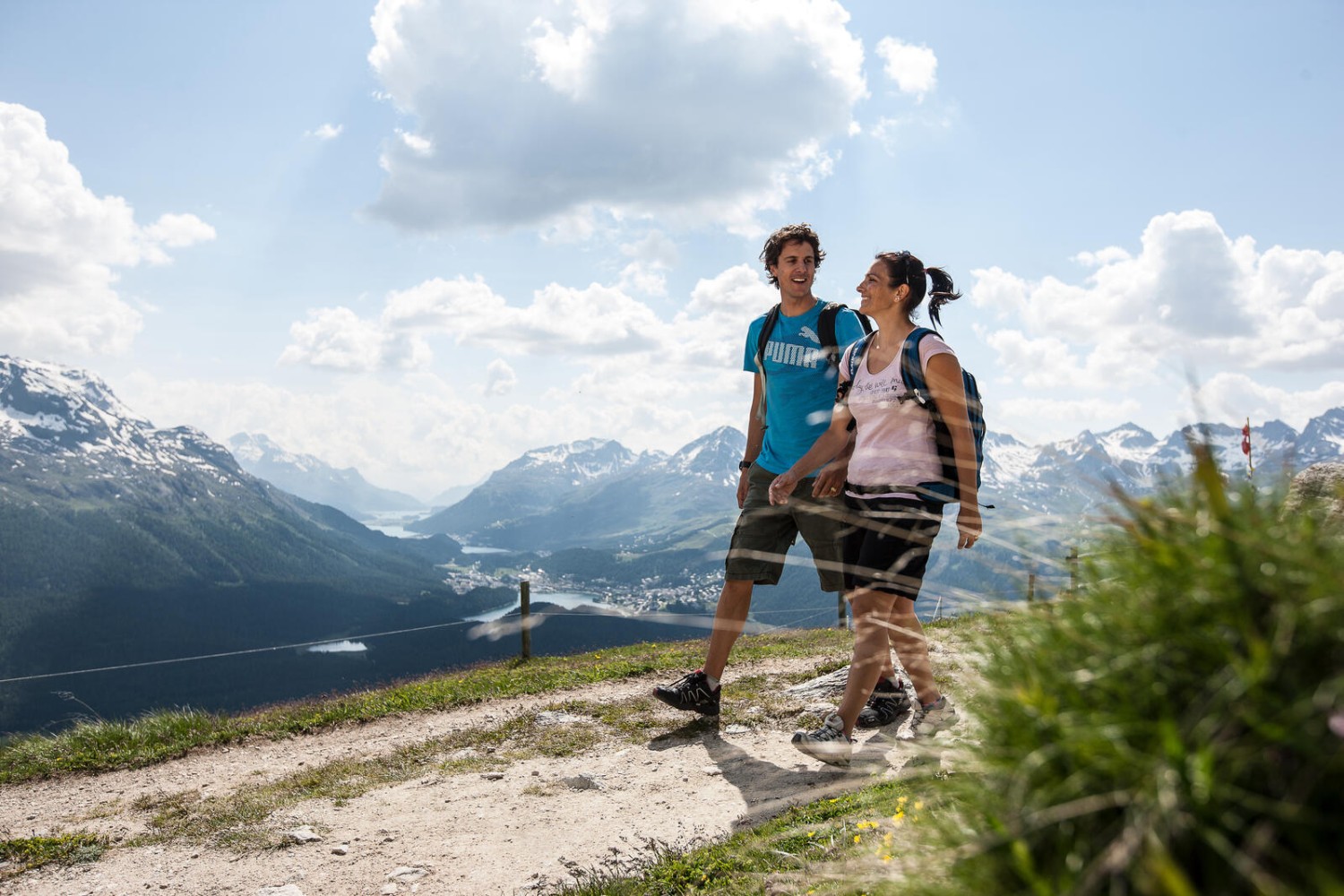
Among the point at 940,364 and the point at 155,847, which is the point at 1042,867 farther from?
the point at 155,847

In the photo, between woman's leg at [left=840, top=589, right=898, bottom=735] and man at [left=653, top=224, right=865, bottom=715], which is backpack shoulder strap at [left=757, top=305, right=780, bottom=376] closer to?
→ man at [left=653, top=224, right=865, bottom=715]

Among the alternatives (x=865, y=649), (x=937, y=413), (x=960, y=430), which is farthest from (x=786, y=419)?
(x=865, y=649)

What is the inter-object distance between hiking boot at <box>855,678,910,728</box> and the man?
1067mm

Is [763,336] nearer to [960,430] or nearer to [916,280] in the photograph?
[916,280]

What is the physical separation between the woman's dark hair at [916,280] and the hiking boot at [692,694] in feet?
11.4

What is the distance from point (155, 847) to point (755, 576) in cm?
451

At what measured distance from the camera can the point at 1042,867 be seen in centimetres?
122

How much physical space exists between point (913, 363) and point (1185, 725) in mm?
3688

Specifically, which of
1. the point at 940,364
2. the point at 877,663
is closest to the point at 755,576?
the point at 877,663

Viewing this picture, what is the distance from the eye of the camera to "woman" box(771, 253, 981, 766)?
14.4 ft

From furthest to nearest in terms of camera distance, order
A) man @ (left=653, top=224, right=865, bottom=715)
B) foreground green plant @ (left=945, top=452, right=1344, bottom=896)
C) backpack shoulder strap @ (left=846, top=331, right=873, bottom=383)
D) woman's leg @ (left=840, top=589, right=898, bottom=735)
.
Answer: man @ (left=653, top=224, right=865, bottom=715) < backpack shoulder strap @ (left=846, top=331, right=873, bottom=383) < woman's leg @ (left=840, top=589, right=898, bottom=735) < foreground green plant @ (left=945, top=452, right=1344, bottom=896)

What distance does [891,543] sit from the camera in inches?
184

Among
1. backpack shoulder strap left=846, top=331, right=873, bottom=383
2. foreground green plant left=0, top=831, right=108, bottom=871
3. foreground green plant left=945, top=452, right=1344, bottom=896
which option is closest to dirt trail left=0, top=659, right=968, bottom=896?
foreground green plant left=0, top=831, right=108, bottom=871

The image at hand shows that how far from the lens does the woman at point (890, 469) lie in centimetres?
440
